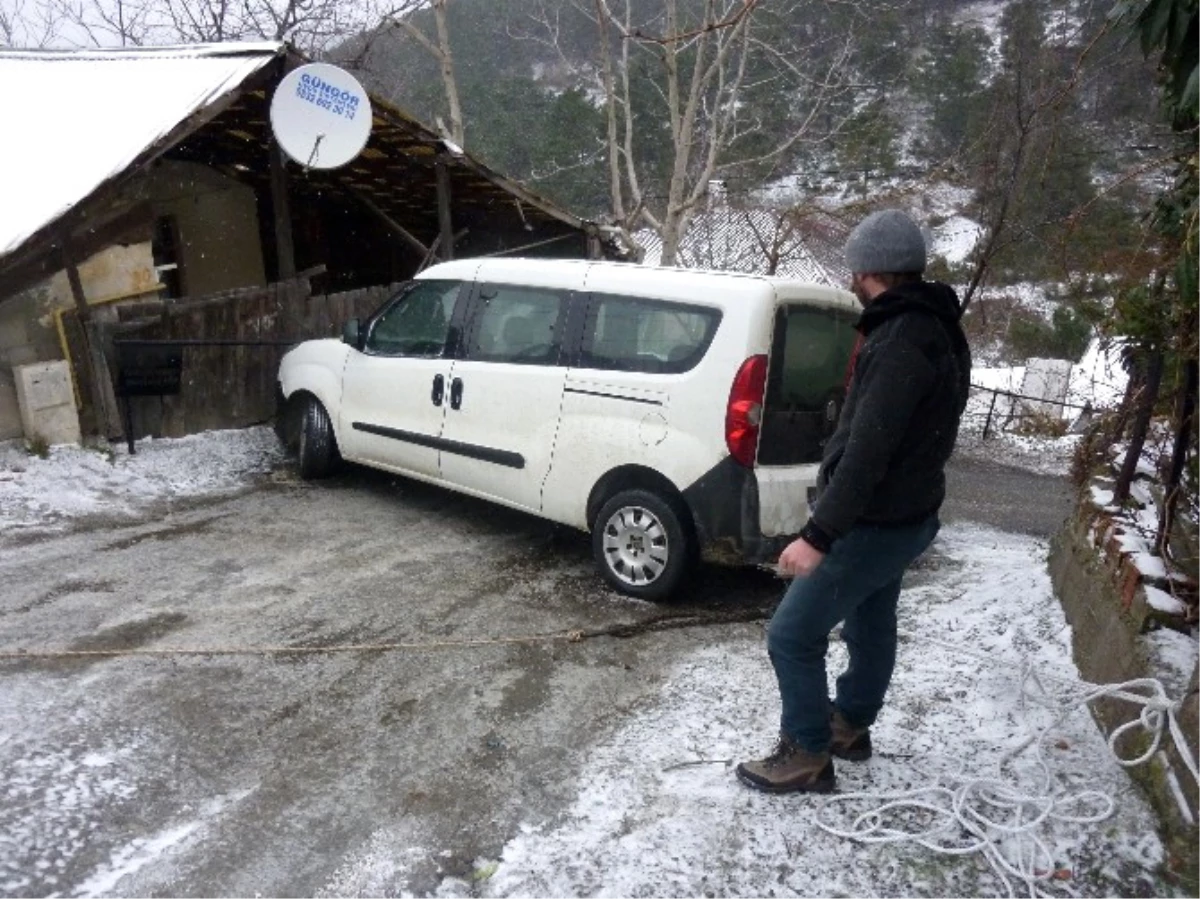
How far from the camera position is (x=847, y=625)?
126 inches

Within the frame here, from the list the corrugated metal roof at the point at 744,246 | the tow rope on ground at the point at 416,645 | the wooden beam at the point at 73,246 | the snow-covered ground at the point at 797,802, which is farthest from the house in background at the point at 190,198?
the corrugated metal roof at the point at 744,246

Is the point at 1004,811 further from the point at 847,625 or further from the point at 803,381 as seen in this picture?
the point at 803,381

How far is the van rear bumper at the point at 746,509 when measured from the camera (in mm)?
4656

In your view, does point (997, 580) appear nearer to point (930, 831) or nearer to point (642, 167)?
point (930, 831)

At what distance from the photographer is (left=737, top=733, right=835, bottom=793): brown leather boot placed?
9.99 ft

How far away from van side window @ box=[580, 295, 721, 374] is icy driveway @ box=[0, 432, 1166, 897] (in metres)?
1.30

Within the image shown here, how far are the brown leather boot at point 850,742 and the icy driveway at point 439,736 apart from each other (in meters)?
0.07

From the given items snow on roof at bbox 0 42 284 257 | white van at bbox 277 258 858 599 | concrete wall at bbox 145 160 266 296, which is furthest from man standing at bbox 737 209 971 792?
concrete wall at bbox 145 160 266 296

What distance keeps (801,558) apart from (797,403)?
2156mm

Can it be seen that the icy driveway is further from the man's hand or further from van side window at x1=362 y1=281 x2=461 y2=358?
van side window at x1=362 y1=281 x2=461 y2=358

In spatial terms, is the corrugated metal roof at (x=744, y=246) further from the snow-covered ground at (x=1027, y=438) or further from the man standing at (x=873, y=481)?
the man standing at (x=873, y=481)

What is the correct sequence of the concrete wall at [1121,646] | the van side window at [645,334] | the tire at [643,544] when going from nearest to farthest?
the concrete wall at [1121,646], the van side window at [645,334], the tire at [643,544]

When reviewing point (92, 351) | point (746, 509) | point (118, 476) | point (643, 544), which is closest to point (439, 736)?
point (643, 544)

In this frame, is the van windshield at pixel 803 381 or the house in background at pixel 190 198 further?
the house in background at pixel 190 198
